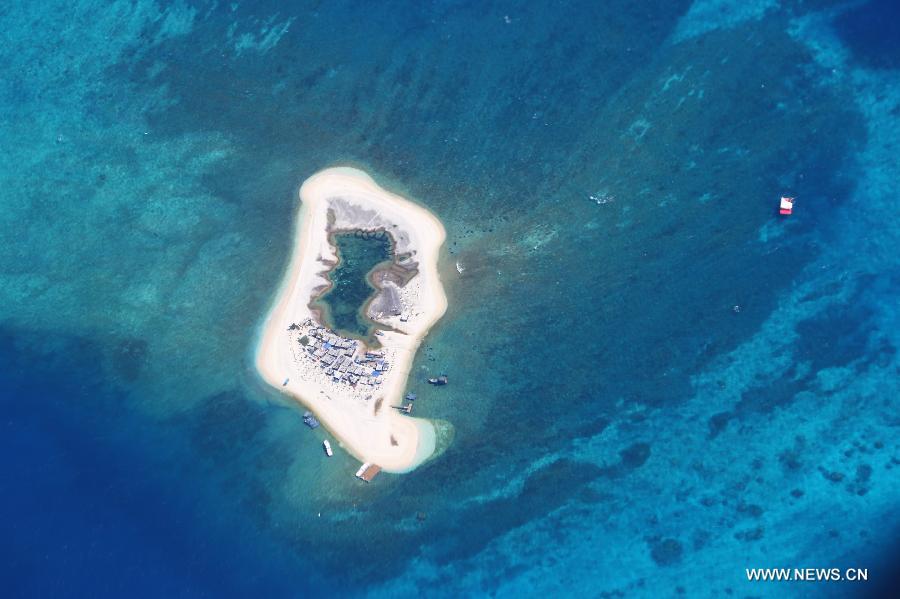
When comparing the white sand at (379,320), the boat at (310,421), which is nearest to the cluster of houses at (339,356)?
the white sand at (379,320)

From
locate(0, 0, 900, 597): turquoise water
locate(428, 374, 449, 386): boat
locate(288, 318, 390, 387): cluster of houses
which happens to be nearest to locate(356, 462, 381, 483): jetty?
locate(0, 0, 900, 597): turquoise water

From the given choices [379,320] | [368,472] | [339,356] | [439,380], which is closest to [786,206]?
[439,380]

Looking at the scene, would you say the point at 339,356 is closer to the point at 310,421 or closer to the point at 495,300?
the point at 310,421

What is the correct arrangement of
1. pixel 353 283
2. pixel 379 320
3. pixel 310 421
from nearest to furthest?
1. pixel 310 421
2. pixel 379 320
3. pixel 353 283

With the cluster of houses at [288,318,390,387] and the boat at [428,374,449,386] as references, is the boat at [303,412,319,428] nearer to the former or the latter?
the cluster of houses at [288,318,390,387]

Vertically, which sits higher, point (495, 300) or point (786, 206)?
point (786, 206)

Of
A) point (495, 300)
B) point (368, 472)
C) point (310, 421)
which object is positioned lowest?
point (368, 472)
